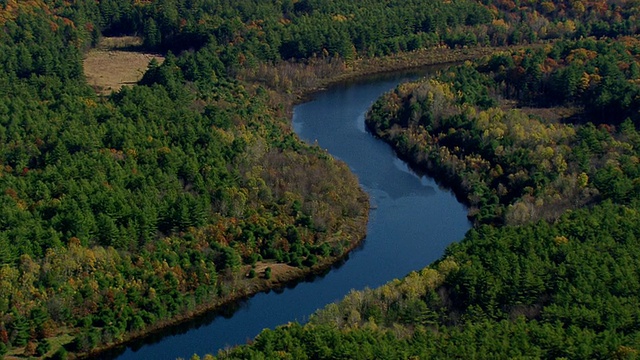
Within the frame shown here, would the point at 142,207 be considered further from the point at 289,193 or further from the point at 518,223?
the point at 518,223

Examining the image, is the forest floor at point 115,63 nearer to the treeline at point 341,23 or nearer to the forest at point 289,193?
the treeline at point 341,23

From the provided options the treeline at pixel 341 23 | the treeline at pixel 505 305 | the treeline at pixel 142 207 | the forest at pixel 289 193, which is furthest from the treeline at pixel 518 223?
the treeline at pixel 341 23

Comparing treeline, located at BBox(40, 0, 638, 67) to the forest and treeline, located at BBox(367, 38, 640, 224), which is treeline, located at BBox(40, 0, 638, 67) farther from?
treeline, located at BBox(367, 38, 640, 224)

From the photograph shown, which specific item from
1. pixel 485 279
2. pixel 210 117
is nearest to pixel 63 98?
pixel 210 117

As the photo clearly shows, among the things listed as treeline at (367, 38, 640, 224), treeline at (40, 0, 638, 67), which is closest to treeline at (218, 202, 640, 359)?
treeline at (367, 38, 640, 224)

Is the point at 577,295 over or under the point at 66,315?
over

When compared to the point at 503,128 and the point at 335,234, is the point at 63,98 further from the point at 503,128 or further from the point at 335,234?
the point at 503,128
